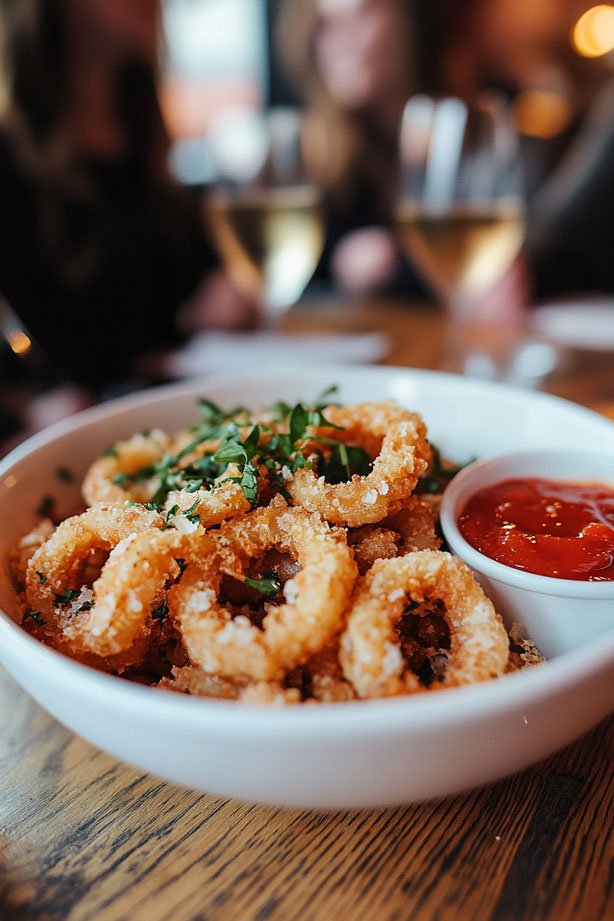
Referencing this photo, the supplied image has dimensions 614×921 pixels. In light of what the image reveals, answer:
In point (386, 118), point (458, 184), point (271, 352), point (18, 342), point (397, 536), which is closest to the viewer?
point (397, 536)

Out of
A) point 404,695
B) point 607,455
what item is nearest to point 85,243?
point 607,455

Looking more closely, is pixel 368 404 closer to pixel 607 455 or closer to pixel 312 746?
pixel 607 455

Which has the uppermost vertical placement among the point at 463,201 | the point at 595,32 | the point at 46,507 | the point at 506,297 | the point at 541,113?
the point at 595,32

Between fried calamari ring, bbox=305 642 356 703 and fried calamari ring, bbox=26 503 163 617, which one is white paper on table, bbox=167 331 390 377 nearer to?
fried calamari ring, bbox=26 503 163 617

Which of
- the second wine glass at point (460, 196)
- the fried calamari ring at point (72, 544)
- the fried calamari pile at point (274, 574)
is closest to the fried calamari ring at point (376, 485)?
the fried calamari pile at point (274, 574)

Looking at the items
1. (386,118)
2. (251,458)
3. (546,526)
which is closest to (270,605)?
(251,458)

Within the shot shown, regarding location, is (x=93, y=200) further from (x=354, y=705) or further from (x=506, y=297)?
(x=354, y=705)

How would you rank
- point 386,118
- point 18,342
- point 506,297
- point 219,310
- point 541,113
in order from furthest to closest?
point 541,113 → point 386,118 → point 506,297 → point 219,310 → point 18,342
